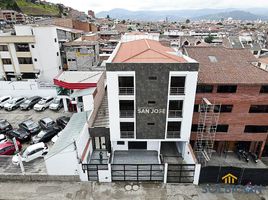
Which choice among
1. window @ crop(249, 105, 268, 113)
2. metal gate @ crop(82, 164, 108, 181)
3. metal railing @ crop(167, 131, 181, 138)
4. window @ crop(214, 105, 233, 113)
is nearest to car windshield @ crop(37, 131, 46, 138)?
metal gate @ crop(82, 164, 108, 181)

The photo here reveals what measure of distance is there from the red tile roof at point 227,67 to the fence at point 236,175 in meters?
8.90

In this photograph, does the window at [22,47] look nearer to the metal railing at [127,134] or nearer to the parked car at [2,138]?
the parked car at [2,138]

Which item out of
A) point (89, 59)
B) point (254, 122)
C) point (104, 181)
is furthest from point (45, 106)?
point (254, 122)

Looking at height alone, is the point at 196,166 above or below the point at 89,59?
below

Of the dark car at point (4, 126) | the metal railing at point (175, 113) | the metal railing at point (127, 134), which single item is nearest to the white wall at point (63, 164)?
the metal railing at point (127, 134)

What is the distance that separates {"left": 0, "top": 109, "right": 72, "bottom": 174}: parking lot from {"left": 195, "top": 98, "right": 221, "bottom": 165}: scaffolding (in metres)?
17.9

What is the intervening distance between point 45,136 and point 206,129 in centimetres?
2058

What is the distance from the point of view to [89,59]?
46875 millimetres

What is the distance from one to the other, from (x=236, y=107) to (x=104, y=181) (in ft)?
55.0

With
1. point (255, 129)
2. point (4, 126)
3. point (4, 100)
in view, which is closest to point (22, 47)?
point (4, 100)

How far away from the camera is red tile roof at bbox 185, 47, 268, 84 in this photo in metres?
22.2

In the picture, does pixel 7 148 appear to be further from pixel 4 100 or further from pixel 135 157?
pixel 4 100

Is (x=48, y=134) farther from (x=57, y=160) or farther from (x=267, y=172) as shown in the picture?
(x=267, y=172)

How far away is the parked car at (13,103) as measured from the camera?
3566cm
